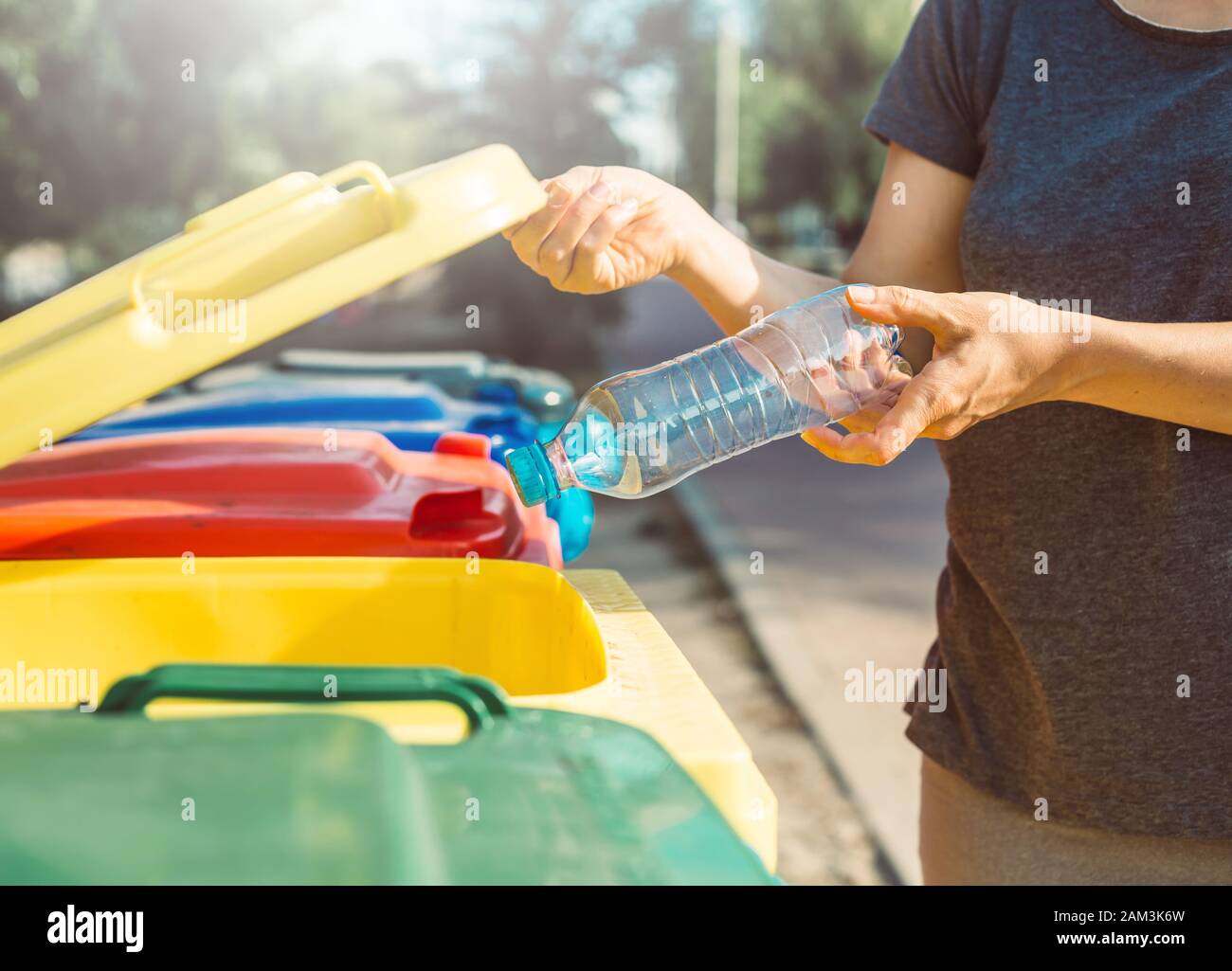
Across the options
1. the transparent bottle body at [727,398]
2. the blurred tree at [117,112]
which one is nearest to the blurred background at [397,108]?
the blurred tree at [117,112]

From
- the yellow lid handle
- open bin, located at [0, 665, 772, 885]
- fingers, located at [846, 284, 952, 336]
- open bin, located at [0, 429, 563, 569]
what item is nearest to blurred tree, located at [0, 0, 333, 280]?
open bin, located at [0, 429, 563, 569]

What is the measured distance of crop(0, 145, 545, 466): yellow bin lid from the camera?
1.12m

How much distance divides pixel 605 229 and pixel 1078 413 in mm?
624

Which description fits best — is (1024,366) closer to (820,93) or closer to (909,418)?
(909,418)

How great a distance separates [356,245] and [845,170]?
3076 centimetres

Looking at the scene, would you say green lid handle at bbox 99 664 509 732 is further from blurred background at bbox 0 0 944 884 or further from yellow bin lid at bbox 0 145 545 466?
blurred background at bbox 0 0 944 884

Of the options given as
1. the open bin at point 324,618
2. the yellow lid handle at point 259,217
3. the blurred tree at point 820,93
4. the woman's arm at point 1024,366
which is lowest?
the open bin at point 324,618

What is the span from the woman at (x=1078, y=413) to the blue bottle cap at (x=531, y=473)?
0.27 meters

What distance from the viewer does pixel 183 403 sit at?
229cm

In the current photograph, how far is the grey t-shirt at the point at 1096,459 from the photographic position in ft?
4.78

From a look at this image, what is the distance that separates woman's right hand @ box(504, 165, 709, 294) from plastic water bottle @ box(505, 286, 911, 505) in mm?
148

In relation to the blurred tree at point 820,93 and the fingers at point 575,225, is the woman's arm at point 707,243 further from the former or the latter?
the blurred tree at point 820,93

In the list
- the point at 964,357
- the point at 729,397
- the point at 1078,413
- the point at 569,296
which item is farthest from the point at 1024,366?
the point at 569,296

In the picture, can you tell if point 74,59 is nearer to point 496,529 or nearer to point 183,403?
point 183,403
